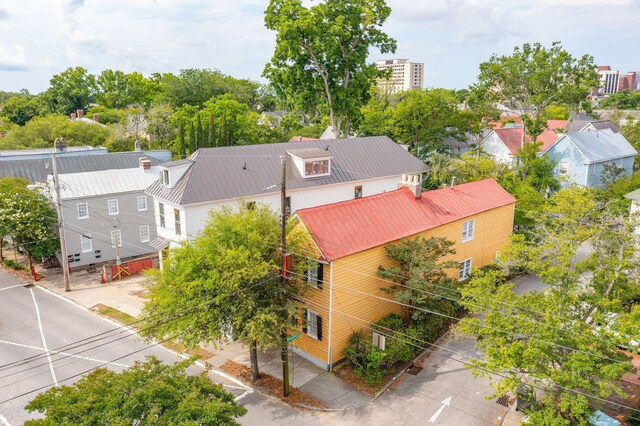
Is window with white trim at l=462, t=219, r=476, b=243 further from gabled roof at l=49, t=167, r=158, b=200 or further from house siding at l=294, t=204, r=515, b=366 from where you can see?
gabled roof at l=49, t=167, r=158, b=200

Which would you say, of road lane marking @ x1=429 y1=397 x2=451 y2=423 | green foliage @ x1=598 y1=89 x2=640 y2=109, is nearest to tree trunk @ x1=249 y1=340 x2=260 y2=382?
road lane marking @ x1=429 y1=397 x2=451 y2=423

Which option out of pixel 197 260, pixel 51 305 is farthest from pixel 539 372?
pixel 51 305

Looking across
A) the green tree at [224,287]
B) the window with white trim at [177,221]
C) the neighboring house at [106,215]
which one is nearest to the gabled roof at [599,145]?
the window with white trim at [177,221]

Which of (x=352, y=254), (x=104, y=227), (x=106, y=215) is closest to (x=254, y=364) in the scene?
(x=352, y=254)

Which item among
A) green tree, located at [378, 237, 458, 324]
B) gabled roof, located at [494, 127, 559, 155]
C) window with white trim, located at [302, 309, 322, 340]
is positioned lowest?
window with white trim, located at [302, 309, 322, 340]

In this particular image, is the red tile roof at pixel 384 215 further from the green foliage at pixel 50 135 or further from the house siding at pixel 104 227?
the green foliage at pixel 50 135

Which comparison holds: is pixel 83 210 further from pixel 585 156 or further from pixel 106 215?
pixel 585 156

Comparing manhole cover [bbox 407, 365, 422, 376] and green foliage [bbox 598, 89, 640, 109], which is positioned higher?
green foliage [bbox 598, 89, 640, 109]
